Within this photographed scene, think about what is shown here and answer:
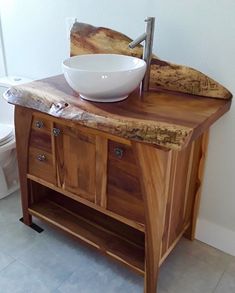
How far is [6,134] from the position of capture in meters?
1.83

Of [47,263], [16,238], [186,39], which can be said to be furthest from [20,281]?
[186,39]

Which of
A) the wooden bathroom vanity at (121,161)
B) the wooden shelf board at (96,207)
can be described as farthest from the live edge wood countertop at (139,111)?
the wooden shelf board at (96,207)

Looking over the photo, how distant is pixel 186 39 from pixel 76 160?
0.70m

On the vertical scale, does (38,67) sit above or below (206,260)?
above

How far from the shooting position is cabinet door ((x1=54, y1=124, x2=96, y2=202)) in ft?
4.12

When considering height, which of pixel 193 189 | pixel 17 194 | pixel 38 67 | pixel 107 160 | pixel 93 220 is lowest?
pixel 17 194

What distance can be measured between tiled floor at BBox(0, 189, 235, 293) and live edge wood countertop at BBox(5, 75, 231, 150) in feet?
2.44

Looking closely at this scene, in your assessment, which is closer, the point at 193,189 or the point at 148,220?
the point at 148,220

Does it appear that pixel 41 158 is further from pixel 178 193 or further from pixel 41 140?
pixel 178 193

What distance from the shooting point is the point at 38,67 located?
197 centimetres

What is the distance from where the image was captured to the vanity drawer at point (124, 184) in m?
1.15

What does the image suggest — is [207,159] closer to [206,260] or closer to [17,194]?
[206,260]

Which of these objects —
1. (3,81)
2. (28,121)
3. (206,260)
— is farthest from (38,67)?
(206,260)

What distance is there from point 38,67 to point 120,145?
108cm
